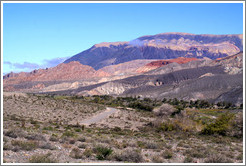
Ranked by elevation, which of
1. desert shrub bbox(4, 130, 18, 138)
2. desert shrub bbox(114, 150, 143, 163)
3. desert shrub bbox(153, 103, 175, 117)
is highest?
desert shrub bbox(4, 130, 18, 138)

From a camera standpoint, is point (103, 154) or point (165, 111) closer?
point (103, 154)

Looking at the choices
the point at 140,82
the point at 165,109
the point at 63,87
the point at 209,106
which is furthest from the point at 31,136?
the point at 63,87

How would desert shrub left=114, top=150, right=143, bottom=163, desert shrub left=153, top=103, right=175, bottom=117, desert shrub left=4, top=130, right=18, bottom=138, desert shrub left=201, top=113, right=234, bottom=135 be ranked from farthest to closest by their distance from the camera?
desert shrub left=153, top=103, right=175, bottom=117, desert shrub left=201, top=113, right=234, bottom=135, desert shrub left=4, top=130, right=18, bottom=138, desert shrub left=114, top=150, right=143, bottom=163

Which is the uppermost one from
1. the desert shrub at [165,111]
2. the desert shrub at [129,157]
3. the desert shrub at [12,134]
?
the desert shrub at [12,134]

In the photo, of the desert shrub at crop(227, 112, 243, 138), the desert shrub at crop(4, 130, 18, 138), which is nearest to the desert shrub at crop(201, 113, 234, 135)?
the desert shrub at crop(227, 112, 243, 138)

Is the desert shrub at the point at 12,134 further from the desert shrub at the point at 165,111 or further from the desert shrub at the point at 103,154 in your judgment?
the desert shrub at the point at 165,111

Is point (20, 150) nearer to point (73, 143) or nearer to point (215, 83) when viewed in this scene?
point (73, 143)

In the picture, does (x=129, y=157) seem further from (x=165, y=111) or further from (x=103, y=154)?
(x=165, y=111)

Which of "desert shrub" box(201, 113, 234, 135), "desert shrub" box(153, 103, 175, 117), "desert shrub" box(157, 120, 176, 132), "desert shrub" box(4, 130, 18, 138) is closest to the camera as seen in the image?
"desert shrub" box(4, 130, 18, 138)

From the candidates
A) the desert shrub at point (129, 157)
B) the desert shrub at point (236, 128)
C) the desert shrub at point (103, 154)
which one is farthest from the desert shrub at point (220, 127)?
the desert shrub at point (103, 154)

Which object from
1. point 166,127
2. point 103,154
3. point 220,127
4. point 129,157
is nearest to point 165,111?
point 166,127

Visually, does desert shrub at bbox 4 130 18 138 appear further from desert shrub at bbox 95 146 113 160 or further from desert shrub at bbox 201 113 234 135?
desert shrub at bbox 201 113 234 135
